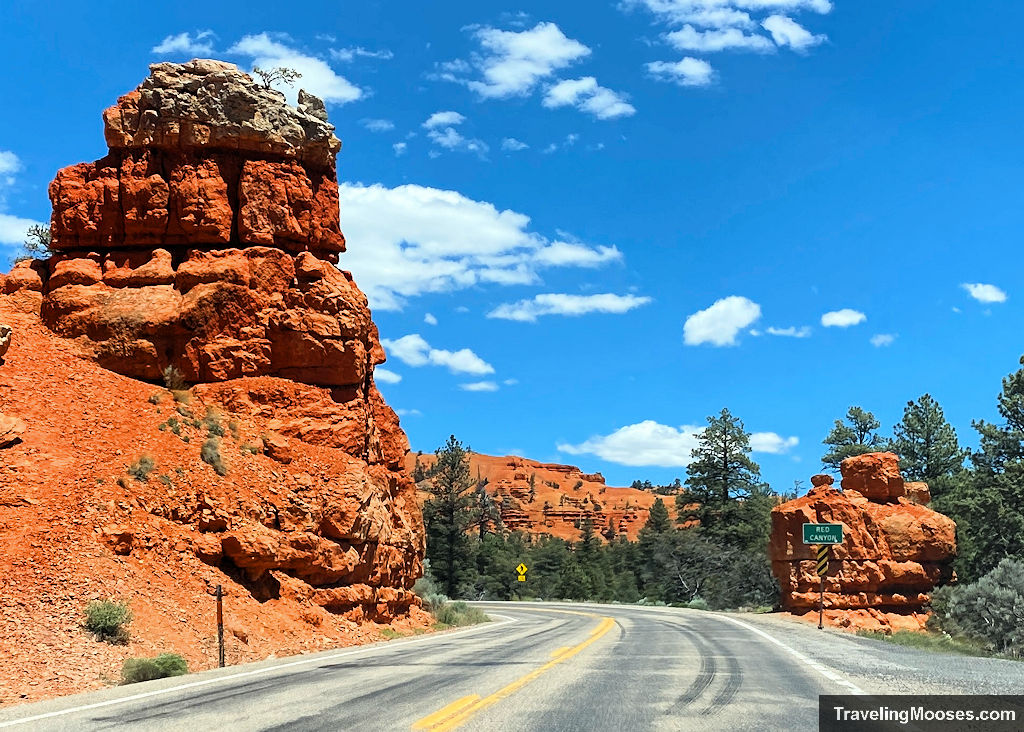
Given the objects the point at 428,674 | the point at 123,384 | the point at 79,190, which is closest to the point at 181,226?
the point at 79,190

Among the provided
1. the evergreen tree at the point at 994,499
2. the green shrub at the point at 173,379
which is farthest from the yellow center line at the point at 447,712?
the evergreen tree at the point at 994,499

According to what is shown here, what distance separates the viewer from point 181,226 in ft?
86.4

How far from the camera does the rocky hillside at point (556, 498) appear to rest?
416 ft

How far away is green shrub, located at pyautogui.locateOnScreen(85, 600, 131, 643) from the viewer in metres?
14.2

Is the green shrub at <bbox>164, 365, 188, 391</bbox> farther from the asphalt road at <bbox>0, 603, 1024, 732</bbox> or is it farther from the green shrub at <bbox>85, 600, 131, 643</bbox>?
the asphalt road at <bbox>0, 603, 1024, 732</bbox>

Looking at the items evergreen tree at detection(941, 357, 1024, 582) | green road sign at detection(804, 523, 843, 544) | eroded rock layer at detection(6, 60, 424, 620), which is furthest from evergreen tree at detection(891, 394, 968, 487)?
eroded rock layer at detection(6, 60, 424, 620)

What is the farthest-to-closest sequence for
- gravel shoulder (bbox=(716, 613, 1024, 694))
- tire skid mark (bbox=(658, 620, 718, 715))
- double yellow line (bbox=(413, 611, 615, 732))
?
gravel shoulder (bbox=(716, 613, 1024, 694)), tire skid mark (bbox=(658, 620, 718, 715)), double yellow line (bbox=(413, 611, 615, 732))

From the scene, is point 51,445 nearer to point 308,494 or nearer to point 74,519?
point 74,519

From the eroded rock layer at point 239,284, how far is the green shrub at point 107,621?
7629mm

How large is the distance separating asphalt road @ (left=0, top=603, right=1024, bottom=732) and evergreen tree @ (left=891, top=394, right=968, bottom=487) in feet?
124

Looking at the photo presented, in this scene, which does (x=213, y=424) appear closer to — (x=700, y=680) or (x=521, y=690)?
(x=521, y=690)

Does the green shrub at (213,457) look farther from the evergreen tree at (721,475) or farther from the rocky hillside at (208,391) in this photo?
the evergreen tree at (721,475)

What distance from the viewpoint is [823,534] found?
31.1m

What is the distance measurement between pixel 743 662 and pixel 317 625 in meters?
10.6
